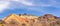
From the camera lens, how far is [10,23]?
165ft

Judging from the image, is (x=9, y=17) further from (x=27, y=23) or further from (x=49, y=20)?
(x=49, y=20)

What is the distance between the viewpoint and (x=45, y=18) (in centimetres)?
5316

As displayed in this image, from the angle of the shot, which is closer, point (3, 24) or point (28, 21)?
point (3, 24)

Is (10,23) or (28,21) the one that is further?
(28,21)

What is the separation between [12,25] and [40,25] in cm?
613

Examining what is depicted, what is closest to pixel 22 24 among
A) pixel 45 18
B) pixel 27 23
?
pixel 27 23

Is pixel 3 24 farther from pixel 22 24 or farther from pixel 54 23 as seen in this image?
pixel 54 23

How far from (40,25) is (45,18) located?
2.09 metres

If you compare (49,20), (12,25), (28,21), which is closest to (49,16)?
(49,20)

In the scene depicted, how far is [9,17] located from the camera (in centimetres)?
5306

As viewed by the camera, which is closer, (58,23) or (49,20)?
(58,23)

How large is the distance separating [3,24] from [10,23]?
146 centimetres

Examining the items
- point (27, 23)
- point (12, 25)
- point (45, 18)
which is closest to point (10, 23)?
point (12, 25)

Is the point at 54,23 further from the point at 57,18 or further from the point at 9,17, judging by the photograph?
the point at 9,17
